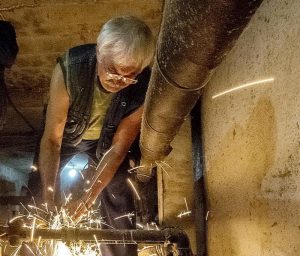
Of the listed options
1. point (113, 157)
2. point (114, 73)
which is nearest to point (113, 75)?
point (114, 73)

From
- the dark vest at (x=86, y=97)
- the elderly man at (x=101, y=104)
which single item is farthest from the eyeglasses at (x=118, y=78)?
the dark vest at (x=86, y=97)

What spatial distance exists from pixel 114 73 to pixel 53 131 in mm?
747

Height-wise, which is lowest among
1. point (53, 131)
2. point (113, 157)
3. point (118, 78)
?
point (113, 157)

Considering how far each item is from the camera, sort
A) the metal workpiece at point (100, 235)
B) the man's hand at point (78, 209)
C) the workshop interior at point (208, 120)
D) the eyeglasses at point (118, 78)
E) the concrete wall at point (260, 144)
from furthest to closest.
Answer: the man's hand at point (78, 209) → the eyeglasses at point (118, 78) → the metal workpiece at point (100, 235) → the concrete wall at point (260, 144) → the workshop interior at point (208, 120)

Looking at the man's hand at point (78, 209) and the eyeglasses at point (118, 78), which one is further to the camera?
the man's hand at point (78, 209)

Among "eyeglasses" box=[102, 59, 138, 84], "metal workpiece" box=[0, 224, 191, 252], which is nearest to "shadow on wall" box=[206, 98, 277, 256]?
"metal workpiece" box=[0, 224, 191, 252]

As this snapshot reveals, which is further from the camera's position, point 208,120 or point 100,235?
point 208,120

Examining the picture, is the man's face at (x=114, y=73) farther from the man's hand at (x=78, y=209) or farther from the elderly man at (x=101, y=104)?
the man's hand at (x=78, y=209)

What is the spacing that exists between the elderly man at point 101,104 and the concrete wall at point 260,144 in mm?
706

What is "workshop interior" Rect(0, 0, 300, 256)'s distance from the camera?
138 centimetres

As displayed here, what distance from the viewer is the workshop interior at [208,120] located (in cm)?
138

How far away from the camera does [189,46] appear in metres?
1.29

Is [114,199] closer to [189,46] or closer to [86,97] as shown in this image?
[86,97]

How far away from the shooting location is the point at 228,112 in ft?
9.22
